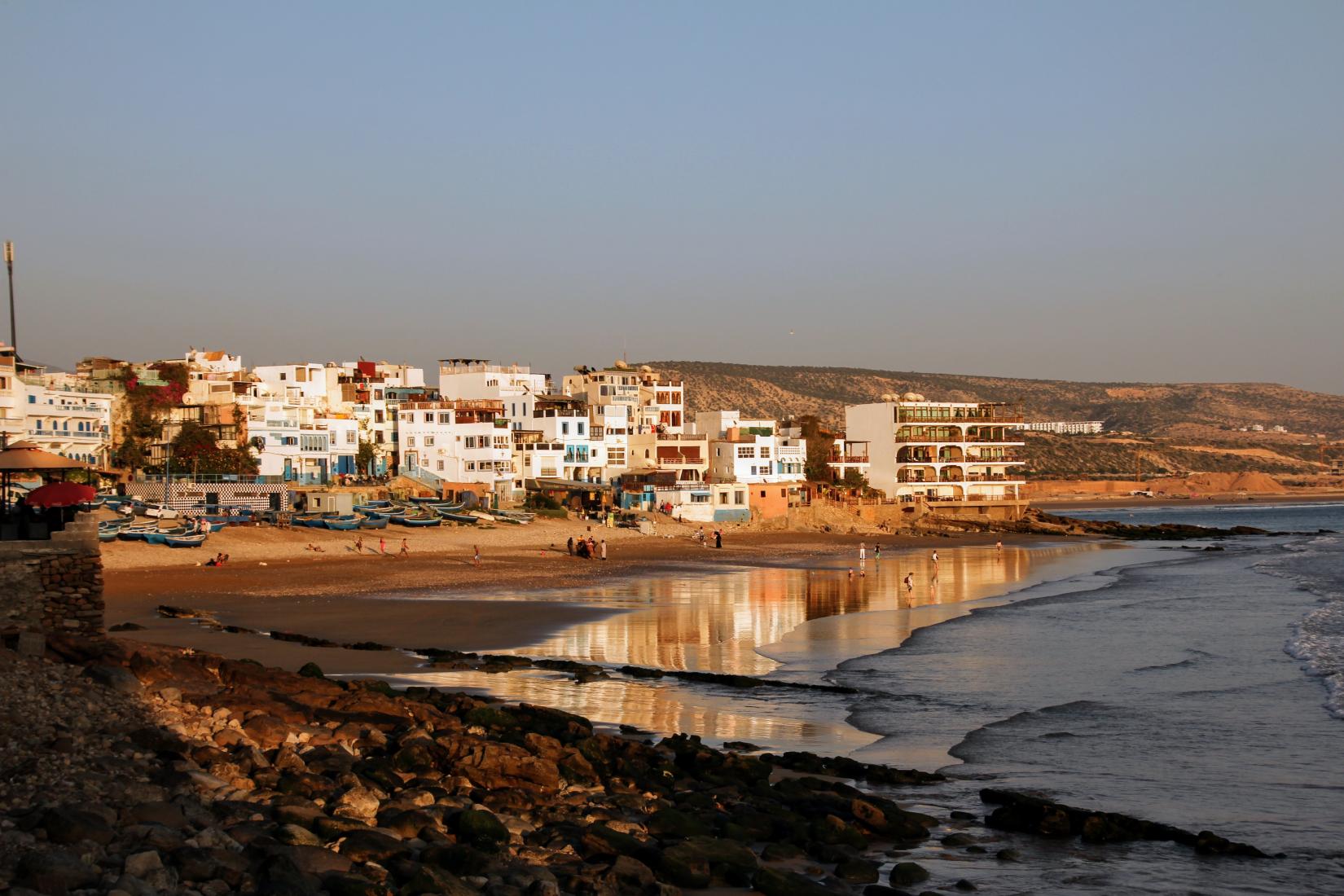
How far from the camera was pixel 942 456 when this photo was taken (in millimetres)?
95750

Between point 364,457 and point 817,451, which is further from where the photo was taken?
point 817,451

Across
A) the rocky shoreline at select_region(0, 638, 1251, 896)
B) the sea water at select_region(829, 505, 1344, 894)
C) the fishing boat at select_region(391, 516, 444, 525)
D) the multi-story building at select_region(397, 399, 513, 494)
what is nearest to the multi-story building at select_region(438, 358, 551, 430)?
the multi-story building at select_region(397, 399, 513, 494)

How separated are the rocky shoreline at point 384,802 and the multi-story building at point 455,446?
189 feet

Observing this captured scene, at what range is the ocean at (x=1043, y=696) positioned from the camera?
14125 millimetres

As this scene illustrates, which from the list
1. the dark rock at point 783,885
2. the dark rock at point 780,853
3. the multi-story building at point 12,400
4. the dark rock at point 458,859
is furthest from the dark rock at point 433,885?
the multi-story building at point 12,400

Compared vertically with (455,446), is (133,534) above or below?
below

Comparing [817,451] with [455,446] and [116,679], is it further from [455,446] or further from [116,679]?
[116,679]

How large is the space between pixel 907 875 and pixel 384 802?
16.6ft

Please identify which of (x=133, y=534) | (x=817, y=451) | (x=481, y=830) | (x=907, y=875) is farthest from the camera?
(x=817, y=451)

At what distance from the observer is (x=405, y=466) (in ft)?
251

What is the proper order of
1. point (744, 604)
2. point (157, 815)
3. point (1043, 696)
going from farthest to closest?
point (744, 604), point (1043, 696), point (157, 815)

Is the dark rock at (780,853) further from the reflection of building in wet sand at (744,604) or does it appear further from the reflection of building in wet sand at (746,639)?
the reflection of building in wet sand at (744,604)

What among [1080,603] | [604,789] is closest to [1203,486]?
[1080,603]

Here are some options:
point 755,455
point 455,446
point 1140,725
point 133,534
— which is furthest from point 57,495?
point 755,455
